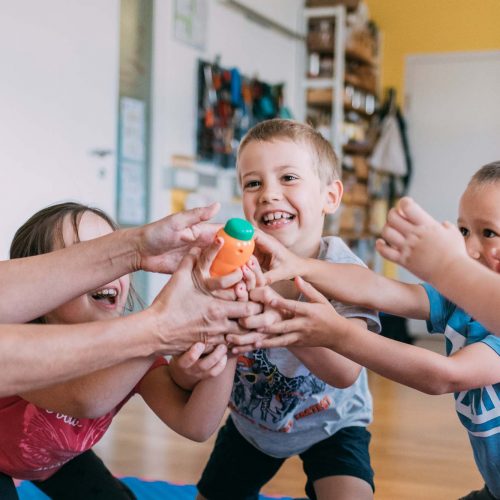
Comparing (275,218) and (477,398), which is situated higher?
(275,218)

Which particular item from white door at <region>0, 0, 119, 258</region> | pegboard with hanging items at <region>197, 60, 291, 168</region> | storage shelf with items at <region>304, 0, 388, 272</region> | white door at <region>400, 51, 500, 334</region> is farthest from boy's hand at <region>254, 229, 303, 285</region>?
white door at <region>400, 51, 500, 334</region>

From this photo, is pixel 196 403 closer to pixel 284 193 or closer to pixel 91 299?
pixel 91 299

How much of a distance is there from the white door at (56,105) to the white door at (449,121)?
3.71 m

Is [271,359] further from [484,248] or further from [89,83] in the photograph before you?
[89,83]

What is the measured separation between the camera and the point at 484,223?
147cm

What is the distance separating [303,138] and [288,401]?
586mm

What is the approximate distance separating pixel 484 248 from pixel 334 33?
529cm

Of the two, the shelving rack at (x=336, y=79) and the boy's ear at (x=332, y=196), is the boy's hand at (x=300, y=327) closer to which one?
the boy's ear at (x=332, y=196)

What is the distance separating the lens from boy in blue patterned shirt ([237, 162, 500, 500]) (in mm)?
1269

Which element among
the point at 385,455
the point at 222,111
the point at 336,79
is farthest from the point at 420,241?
the point at 336,79

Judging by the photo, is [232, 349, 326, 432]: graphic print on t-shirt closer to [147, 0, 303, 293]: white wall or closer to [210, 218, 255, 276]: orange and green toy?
[210, 218, 255, 276]: orange and green toy

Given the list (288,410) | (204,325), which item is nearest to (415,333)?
(288,410)

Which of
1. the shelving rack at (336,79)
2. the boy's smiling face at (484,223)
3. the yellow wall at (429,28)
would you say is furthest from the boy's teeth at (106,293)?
the yellow wall at (429,28)

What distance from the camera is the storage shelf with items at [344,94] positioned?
638 cm
